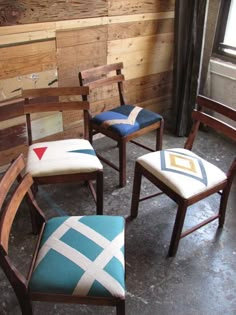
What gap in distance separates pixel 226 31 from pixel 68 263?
8.20 feet

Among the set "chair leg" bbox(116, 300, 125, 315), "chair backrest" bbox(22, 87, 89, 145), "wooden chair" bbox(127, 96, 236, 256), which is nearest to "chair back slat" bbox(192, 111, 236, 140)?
"wooden chair" bbox(127, 96, 236, 256)

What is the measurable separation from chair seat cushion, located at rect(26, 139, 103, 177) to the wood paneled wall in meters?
0.55

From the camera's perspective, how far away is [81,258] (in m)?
1.18

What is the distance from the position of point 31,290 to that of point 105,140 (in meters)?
1.83

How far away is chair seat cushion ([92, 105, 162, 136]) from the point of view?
6.99 ft

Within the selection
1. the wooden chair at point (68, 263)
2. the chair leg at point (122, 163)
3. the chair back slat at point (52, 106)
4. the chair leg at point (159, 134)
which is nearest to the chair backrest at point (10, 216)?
the wooden chair at point (68, 263)

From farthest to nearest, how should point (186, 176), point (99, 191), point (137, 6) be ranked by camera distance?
point (137, 6), point (99, 191), point (186, 176)

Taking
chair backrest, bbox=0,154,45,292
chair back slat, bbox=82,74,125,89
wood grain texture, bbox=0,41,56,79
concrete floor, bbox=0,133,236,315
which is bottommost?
concrete floor, bbox=0,133,236,315

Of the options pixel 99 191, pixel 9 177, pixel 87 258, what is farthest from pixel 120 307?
pixel 99 191

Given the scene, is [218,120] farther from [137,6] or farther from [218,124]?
[137,6]

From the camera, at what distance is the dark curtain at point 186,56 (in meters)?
2.57

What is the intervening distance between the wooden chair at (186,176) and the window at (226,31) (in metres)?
1.19

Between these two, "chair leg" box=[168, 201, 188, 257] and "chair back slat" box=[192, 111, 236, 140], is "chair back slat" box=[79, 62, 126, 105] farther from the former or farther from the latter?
"chair leg" box=[168, 201, 188, 257]

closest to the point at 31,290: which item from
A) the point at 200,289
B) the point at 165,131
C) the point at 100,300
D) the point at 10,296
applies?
the point at 100,300
